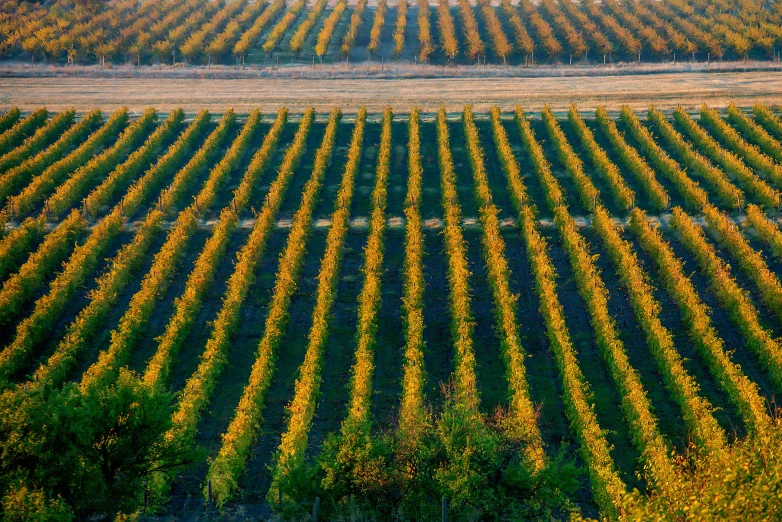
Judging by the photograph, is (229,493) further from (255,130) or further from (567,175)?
(255,130)

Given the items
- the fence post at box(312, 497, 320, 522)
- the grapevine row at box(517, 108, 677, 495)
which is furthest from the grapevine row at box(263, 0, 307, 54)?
the fence post at box(312, 497, 320, 522)

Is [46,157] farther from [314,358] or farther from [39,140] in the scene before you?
[314,358]

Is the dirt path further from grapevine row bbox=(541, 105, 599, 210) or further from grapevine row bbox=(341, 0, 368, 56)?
grapevine row bbox=(341, 0, 368, 56)

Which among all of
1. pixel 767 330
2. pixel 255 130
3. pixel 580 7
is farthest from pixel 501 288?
pixel 580 7

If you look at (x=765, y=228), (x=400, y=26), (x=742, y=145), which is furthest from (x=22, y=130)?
(x=742, y=145)

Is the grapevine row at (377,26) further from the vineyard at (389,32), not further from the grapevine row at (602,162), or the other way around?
the grapevine row at (602,162)

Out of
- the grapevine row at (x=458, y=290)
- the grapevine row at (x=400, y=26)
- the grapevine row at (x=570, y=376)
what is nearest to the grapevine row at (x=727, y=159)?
the grapevine row at (x=570, y=376)
